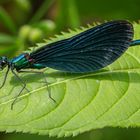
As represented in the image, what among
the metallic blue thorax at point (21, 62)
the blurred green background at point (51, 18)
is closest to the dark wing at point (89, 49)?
the metallic blue thorax at point (21, 62)

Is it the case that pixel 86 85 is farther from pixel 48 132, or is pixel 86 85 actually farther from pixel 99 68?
pixel 48 132

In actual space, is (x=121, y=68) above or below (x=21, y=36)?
below

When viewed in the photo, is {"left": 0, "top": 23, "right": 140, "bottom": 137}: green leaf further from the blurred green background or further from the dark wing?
the blurred green background

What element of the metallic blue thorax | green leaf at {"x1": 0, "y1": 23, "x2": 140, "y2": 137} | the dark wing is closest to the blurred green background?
the metallic blue thorax

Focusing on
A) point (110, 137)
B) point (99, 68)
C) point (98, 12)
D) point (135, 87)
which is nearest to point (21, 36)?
point (98, 12)

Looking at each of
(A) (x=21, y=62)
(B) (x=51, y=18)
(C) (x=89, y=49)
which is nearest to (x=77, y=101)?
(C) (x=89, y=49)

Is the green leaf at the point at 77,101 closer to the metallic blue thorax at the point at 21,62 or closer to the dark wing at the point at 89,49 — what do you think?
the dark wing at the point at 89,49
